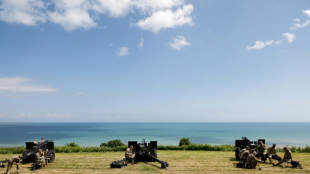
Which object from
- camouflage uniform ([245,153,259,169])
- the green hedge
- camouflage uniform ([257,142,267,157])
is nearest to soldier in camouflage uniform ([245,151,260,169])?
camouflage uniform ([245,153,259,169])

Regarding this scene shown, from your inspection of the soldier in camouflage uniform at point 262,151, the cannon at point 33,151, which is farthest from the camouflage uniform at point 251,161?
the cannon at point 33,151

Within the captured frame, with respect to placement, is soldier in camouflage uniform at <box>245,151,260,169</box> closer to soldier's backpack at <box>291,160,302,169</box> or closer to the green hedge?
soldier's backpack at <box>291,160,302,169</box>

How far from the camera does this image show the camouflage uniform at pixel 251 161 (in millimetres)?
13102

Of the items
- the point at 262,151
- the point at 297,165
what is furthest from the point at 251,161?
the point at 262,151

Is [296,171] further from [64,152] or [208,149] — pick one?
[64,152]

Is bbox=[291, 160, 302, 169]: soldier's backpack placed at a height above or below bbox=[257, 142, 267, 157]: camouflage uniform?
below

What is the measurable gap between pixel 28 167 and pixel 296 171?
1653 centimetres

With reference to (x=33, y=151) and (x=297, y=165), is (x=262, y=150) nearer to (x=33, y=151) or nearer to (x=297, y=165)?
(x=297, y=165)

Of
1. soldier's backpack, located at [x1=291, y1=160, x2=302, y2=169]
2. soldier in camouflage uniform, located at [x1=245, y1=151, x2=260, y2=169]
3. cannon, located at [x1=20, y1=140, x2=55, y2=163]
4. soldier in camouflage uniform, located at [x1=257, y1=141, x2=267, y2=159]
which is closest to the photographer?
soldier in camouflage uniform, located at [x1=245, y1=151, x2=260, y2=169]

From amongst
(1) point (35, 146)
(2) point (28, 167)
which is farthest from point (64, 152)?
(2) point (28, 167)

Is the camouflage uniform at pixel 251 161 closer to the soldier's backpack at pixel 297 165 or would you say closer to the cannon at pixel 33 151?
the soldier's backpack at pixel 297 165

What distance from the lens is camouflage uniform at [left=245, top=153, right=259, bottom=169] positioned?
13102 millimetres

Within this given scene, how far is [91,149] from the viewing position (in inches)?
901

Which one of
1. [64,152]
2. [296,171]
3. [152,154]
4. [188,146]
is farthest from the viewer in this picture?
[188,146]
